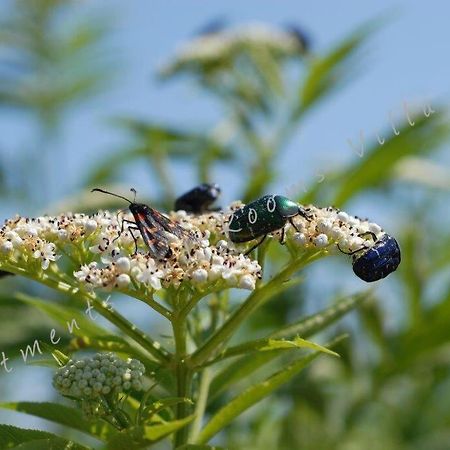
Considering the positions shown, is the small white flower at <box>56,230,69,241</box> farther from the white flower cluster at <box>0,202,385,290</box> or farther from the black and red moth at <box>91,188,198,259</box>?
the black and red moth at <box>91,188,198,259</box>

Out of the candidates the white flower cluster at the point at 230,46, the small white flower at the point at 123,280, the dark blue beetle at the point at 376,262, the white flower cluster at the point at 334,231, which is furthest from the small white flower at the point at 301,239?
the white flower cluster at the point at 230,46

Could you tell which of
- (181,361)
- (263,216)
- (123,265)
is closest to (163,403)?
(181,361)

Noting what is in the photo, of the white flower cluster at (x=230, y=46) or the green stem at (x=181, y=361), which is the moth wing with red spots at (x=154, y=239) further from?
the white flower cluster at (x=230, y=46)

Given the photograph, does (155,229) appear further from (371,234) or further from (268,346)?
(371,234)

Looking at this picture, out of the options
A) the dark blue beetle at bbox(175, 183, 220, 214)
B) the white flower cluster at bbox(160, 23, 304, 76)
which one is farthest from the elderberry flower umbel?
the white flower cluster at bbox(160, 23, 304, 76)

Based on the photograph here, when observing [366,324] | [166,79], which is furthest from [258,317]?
[166,79]

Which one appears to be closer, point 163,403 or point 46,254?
point 163,403
